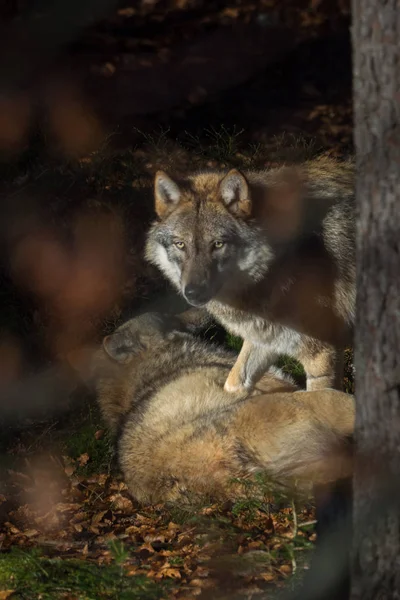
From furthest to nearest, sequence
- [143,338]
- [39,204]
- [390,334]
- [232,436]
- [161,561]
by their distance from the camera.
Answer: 1. [39,204]
2. [143,338]
3. [232,436]
4. [161,561]
5. [390,334]

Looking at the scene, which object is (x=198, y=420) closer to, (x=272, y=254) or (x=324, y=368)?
(x=324, y=368)

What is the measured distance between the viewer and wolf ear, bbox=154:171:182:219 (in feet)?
18.9

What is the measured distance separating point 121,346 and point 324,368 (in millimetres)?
1647

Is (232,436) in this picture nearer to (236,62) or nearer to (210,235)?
(210,235)

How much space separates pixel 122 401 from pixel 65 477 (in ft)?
2.25

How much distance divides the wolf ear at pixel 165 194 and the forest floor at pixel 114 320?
157 cm

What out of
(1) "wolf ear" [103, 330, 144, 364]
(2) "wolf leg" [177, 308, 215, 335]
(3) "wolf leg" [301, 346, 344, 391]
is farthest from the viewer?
(2) "wolf leg" [177, 308, 215, 335]

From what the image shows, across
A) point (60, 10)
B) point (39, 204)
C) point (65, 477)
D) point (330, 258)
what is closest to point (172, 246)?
point (330, 258)

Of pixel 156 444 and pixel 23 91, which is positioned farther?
pixel 23 91

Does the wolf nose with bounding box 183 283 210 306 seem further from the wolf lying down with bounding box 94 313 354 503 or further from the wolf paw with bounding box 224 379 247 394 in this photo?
the wolf paw with bounding box 224 379 247 394

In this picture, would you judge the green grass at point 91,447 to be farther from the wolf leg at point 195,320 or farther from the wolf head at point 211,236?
the wolf head at point 211,236

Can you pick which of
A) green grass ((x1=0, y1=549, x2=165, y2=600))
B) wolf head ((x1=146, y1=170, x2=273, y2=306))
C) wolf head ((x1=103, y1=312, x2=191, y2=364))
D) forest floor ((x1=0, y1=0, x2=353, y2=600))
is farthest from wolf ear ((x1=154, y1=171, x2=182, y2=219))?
green grass ((x1=0, y1=549, x2=165, y2=600))

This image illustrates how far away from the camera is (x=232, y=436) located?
5.14 metres

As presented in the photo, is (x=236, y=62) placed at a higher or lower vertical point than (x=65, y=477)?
higher
